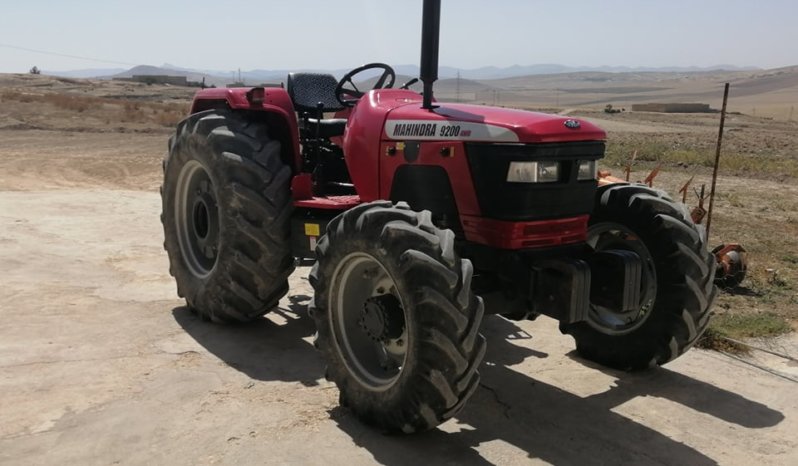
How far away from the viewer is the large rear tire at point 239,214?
5234 millimetres

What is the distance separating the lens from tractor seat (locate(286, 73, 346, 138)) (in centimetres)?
617

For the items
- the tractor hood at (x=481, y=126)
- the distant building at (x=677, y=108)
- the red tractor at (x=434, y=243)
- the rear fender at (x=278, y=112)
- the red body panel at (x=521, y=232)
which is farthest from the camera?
the distant building at (x=677, y=108)

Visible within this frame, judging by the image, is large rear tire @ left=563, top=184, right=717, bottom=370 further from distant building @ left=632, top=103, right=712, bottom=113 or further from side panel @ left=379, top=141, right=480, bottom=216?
distant building @ left=632, top=103, right=712, bottom=113

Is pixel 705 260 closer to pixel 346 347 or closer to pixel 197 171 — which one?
pixel 346 347

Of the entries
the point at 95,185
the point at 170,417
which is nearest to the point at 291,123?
the point at 170,417

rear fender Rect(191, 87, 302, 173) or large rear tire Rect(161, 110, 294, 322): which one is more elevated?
rear fender Rect(191, 87, 302, 173)

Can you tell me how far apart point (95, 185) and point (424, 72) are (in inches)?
426

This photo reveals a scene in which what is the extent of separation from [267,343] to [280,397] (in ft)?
3.38

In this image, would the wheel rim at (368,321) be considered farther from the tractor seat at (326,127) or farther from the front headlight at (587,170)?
the tractor seat at (326,127)

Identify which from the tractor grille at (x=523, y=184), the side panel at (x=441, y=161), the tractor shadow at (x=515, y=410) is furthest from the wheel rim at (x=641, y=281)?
the side panel at (x=441, y=161)

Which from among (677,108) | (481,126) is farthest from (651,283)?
(677,108)

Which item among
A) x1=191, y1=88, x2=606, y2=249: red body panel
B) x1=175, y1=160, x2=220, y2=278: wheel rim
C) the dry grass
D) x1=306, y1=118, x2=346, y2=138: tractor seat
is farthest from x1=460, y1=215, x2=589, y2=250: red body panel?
the dry grass

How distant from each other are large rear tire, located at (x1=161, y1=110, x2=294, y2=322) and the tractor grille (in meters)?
1.69

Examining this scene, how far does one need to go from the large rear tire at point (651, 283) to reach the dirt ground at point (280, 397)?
20cm
